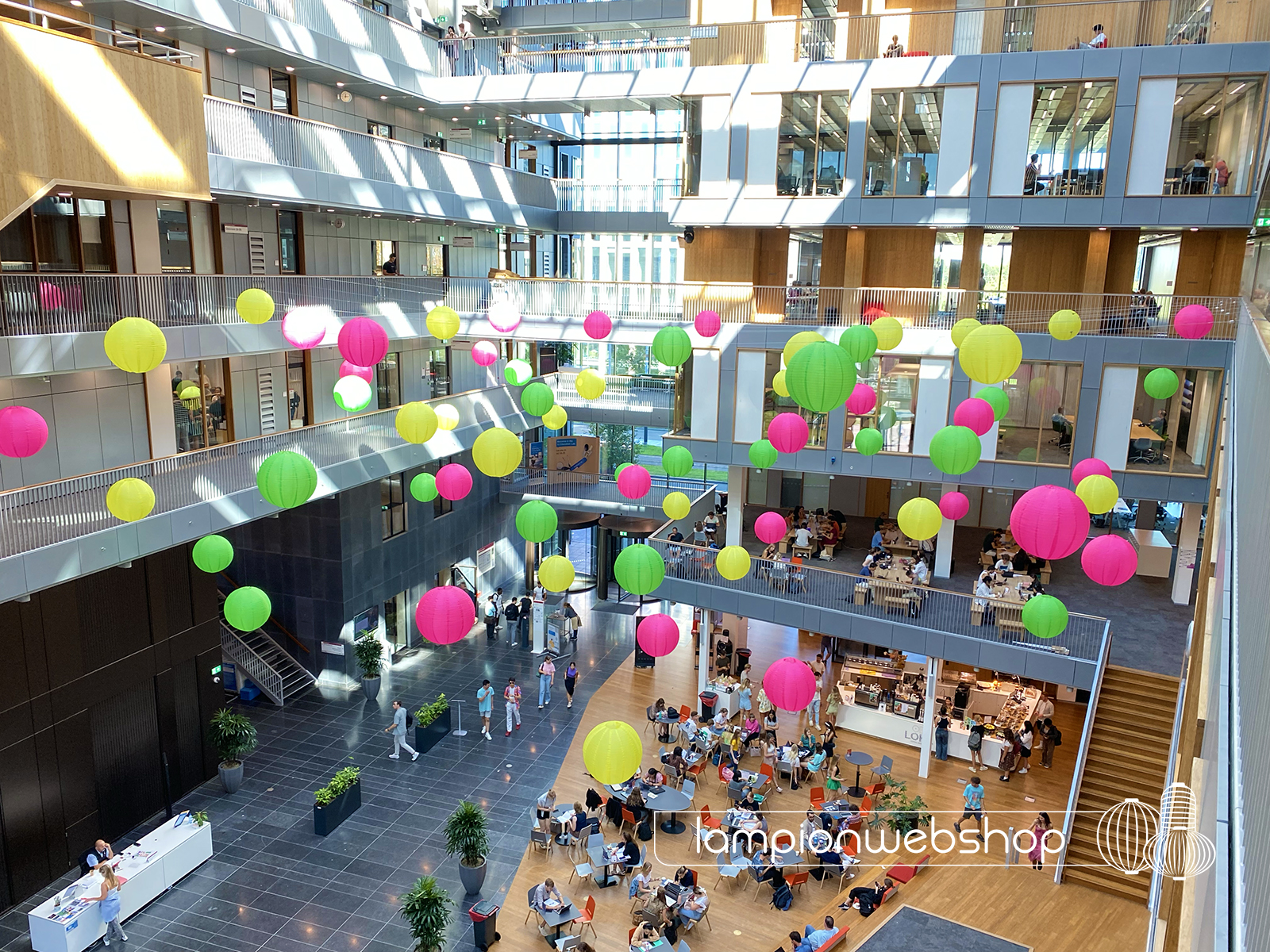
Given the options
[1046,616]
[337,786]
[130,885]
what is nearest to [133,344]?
[130,885]

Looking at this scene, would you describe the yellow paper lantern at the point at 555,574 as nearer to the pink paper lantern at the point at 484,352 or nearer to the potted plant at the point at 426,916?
the potted plant at the point at 426,916

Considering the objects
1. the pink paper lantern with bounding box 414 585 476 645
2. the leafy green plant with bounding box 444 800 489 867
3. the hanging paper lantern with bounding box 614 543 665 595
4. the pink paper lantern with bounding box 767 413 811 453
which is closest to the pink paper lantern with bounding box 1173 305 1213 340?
the pink paper lantern with bounding box 767 413 811 453

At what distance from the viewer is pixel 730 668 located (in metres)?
27.0

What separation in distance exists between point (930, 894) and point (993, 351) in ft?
33.2

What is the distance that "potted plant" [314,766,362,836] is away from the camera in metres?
18.5

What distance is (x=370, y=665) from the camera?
25.4 metres

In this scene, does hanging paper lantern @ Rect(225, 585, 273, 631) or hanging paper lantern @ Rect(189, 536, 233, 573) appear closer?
hanging paper lantern @ Rect(225, 585, 273, 631)

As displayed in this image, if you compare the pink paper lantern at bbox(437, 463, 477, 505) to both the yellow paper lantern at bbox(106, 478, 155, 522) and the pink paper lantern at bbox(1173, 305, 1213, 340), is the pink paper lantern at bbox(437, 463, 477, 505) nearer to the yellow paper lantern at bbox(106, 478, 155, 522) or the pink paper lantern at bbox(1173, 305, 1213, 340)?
the yellow paper lantern at bbox(106, 478, 155, 522)

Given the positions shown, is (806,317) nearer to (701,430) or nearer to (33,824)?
(701,430)

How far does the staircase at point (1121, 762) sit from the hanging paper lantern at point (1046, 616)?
4.93m

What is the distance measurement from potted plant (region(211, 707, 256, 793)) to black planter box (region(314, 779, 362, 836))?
2.28m

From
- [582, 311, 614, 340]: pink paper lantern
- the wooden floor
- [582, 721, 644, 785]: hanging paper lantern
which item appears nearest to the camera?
[582, 721, 644, 785]: hanging paper lantern

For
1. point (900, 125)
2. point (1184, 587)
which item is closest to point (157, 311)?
point (900, 125)

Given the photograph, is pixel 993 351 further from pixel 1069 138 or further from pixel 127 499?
pixel 127 499
